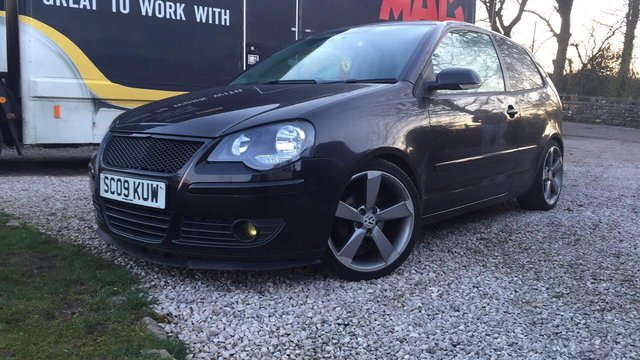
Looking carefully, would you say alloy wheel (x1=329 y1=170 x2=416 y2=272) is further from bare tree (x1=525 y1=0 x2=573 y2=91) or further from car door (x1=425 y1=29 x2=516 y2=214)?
bare tree (x1=525 y1=0 x2=573 y2=91)

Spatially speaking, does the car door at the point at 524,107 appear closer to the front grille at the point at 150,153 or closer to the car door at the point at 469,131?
the car door at the point at 469,131

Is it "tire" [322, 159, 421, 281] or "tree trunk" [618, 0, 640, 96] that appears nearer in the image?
"tire" [322, 159, 421, 281]

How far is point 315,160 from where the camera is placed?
125 inches

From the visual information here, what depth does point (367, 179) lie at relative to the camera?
3443 mm

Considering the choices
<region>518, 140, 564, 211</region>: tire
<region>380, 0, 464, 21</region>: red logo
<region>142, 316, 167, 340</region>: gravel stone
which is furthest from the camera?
<region>380, 0, 464, 21</region>: red logo

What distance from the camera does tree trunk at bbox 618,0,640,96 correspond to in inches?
974

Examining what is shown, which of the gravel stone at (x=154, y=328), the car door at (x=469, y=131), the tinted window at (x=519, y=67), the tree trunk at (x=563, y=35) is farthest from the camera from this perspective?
the tree trunk at (x=563, y=35)

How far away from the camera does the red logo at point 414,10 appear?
965 cm

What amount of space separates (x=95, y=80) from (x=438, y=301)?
18.7ft

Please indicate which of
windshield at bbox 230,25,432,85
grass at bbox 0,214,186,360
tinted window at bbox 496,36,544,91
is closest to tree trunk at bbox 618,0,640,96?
tinted window at bbox 496,36,544,91

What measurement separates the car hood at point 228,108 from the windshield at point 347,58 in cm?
29

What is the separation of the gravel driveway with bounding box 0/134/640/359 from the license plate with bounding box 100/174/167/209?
460 mm

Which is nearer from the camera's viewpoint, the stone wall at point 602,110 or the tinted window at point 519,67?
the tinted window at point 519,67

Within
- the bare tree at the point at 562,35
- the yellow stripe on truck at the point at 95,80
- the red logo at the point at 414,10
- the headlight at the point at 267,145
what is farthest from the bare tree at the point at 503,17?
the headlight at the point at 267,145
